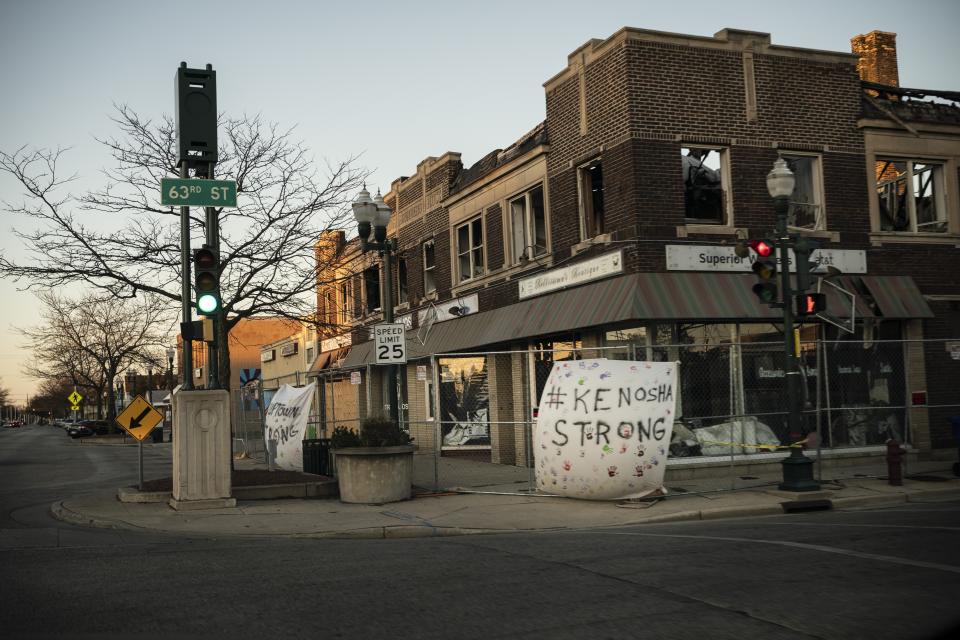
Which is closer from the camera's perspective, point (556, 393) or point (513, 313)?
point (556, 393)

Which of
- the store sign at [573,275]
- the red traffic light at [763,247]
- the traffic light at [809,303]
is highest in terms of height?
the store sign at [573,275]

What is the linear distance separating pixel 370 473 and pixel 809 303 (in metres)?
7.22

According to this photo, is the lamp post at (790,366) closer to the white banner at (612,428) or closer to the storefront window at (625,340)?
the white banner at (612,428)

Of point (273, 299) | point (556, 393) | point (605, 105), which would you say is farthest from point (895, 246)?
point (273, 299)

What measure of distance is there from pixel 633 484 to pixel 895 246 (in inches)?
381

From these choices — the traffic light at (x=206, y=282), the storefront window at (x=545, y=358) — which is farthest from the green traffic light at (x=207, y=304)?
the storefront window at (x=545, y=358)

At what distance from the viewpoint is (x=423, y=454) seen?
2355 centimetres

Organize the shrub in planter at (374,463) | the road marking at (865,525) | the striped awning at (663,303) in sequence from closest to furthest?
1. the road marking at (865,525)
2. the shrub in planter at (374,463)
3. the striped awning at (663,303)

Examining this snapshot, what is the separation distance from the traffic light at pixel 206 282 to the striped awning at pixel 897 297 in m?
12.9

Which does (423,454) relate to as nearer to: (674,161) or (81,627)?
(674,161)

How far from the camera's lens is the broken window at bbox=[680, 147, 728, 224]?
17.3 m

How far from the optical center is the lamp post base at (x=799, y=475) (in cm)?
1320

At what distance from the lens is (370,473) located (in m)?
13.5

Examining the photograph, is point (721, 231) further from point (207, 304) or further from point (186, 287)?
point (186, 287)
